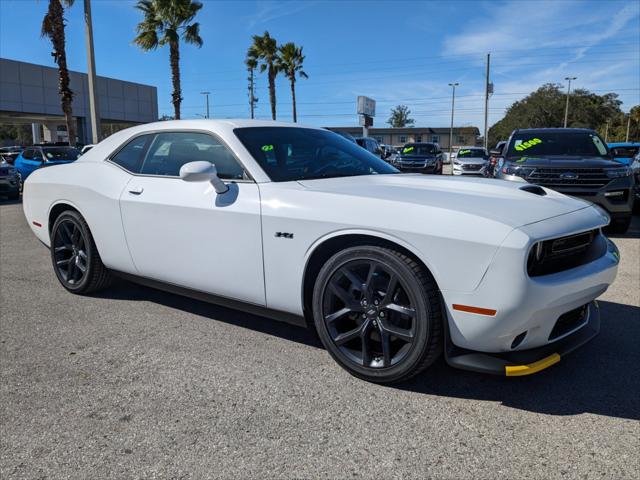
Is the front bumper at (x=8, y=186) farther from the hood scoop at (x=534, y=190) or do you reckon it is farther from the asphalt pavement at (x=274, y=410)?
the hood scoop at (x=534, y=190)

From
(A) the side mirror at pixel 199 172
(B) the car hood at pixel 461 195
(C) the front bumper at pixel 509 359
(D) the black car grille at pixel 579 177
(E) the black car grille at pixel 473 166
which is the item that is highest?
(A) the side mirror at pixel 199 172

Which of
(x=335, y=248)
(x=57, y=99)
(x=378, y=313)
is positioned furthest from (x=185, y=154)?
(x=57, y=99)

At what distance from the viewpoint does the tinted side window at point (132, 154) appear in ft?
13.0

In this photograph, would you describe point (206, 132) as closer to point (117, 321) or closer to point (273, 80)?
point (117, 321)

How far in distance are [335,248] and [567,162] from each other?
5.95 metres

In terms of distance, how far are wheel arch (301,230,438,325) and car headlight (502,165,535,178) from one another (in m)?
5.61

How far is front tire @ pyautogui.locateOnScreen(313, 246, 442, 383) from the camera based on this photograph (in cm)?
254

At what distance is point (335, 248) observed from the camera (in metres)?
2.91

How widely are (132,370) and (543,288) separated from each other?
2.32 meters

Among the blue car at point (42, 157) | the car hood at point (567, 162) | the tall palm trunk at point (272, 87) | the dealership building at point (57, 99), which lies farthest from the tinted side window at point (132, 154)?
the tall palm trunk at point (272, 87)

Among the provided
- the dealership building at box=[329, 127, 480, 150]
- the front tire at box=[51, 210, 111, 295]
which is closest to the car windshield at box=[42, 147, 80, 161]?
the front tire at box=[51, 210, 111, 295]

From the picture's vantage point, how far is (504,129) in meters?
71.6

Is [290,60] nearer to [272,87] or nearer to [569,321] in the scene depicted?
[272,87]

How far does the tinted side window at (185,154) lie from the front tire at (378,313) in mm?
1009
